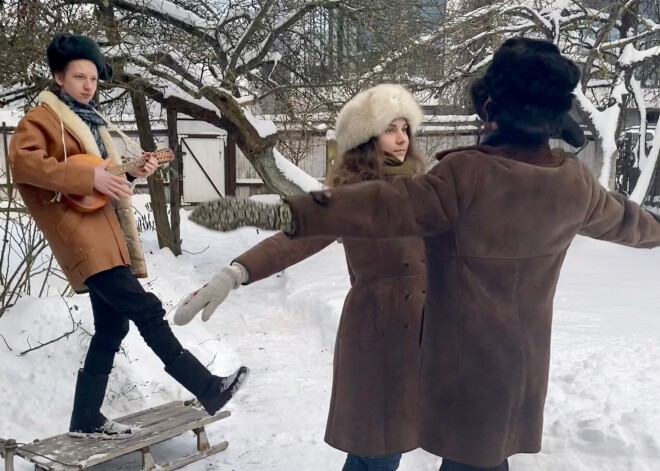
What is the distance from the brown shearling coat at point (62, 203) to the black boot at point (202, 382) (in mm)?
501

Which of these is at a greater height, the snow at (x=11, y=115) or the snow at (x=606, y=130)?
the snow at (x=11, y=115)

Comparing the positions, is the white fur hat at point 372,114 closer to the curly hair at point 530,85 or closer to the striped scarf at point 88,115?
the curly hair at point 530,85

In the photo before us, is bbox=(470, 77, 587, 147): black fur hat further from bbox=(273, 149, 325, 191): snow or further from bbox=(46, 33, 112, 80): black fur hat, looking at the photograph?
bbox=(273, 149, 325, 191): snow

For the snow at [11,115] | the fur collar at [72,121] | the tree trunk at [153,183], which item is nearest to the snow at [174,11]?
the tree trunk at [153,183]

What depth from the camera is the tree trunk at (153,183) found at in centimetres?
741

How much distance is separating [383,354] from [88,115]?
156cm

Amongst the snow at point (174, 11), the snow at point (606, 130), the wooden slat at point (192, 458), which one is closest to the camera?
the wooden slat at point (192, 458)

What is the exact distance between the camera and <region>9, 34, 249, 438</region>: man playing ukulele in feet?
7.87

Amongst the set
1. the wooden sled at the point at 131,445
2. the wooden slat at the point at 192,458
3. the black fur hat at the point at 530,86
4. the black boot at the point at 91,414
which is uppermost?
the black fur hat at the point at 530,86

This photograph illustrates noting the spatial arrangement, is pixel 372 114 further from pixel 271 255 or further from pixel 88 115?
pixel 88 115

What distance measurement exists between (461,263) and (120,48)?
441 cm

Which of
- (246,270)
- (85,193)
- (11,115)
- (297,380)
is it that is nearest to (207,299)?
(246,270)

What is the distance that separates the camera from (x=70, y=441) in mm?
2820

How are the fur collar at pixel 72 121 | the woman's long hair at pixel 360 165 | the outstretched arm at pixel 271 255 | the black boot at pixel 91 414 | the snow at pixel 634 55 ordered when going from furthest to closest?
the snow at pixel 634 55
the black boot at pixel 91 414
the fur collar at pixel 72 121
the woman's long hair at pixel 360 165
the outstretched arm at pixel 271 255
